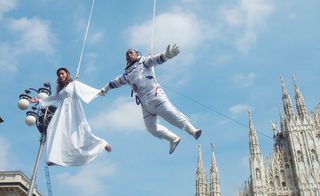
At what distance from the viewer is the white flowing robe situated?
16.5 ft

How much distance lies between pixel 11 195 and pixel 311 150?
21.4 m

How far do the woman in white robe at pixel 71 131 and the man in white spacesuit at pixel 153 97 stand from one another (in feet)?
2.32

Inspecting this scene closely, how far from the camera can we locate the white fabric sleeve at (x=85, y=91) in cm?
534

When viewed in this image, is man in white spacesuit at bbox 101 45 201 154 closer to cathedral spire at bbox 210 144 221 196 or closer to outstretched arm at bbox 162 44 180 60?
outstretched arm at bbox 162 44 180 60

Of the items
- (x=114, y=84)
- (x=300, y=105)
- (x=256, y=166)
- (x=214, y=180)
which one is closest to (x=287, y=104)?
(x=300, y=105)

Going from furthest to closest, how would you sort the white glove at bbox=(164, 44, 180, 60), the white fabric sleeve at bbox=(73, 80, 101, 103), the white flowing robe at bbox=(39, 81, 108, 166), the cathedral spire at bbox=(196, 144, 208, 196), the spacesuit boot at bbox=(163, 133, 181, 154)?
the cathedral spire at bbox=(196, 144, 208, 196) < the white fabric sleeve at bbox=(73, 80, 101, 103) < the white flowing robe at bbox=(39, 81, 108, 166) < the spacesuit boot at bbox=(163, 133, 181, 154) < the white glove at bbox=(164, 44, 180, 60)

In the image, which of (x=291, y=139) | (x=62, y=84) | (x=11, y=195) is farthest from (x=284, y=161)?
(x=62, y=84)

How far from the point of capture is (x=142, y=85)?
495cm

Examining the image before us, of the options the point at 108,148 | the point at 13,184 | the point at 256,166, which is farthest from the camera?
the point at 256,166

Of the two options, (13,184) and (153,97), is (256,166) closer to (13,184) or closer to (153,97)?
(13,184)

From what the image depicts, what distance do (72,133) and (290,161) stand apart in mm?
26619

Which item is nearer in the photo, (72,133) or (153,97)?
(153,97)

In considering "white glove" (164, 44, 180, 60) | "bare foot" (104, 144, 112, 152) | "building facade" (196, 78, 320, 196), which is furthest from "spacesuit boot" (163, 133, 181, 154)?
"building facade" (196, 78, 320, 196)

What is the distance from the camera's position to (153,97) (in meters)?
4.82
